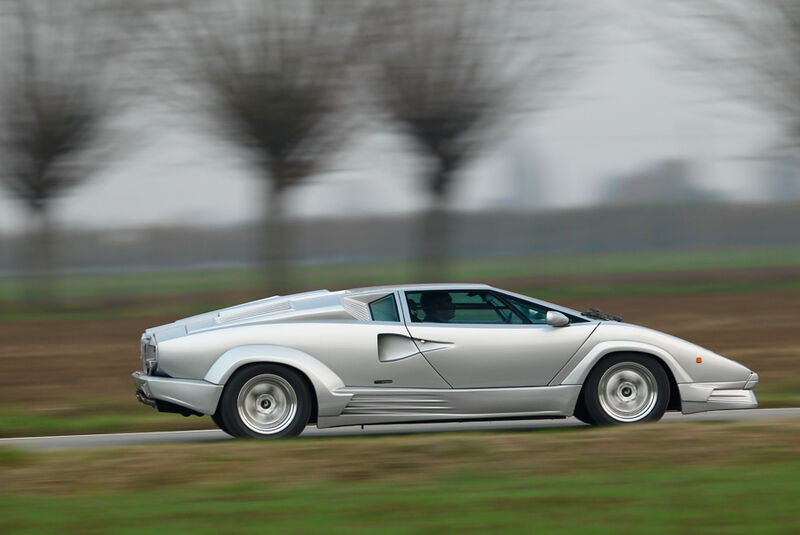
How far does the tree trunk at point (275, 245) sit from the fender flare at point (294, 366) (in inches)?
503

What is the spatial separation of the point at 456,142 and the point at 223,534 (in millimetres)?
16003

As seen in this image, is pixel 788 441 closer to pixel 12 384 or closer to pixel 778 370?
pixel 778 370

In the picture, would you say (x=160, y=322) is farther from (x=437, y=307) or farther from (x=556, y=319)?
(x=556, y=319)

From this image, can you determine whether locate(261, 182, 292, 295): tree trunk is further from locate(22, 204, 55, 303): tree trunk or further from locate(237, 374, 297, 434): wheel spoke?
locate(237, 374, 297, 434): wheel spoke

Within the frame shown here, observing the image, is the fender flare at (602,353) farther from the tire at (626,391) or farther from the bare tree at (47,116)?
the bare tree at (47,116)

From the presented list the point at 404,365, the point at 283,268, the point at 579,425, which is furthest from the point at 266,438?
the point at 283,268

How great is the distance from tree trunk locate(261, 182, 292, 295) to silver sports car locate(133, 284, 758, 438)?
12.1 meters

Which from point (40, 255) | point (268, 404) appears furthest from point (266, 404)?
point (40, 255)

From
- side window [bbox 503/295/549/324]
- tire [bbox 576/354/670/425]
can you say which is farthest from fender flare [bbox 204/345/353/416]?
tire [bbox 576/354/670/425]

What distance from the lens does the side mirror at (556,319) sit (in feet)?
29.7

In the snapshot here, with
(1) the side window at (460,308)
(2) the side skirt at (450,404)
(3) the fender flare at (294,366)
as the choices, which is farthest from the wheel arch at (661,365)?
(3) the fender flare at (294,366)

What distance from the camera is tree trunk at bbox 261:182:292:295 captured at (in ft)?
70.3

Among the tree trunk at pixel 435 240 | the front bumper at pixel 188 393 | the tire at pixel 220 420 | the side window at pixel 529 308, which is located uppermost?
the tree trunk at pixel 435 240

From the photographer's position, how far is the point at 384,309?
923 cm
